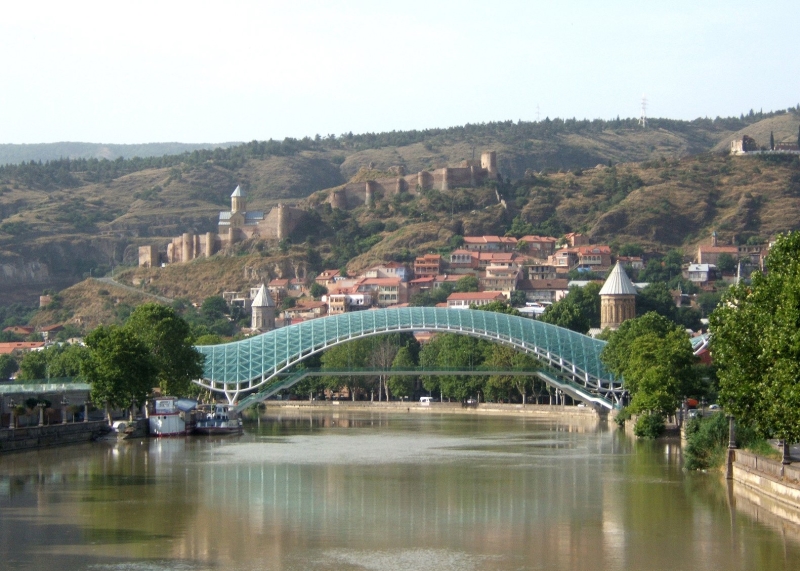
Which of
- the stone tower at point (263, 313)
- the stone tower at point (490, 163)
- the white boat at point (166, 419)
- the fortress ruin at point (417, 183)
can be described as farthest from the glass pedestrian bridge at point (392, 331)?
the stone tower at point (490, 163)

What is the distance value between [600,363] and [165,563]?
A: 161 feet

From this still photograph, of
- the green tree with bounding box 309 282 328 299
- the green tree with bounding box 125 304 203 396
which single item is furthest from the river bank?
the green tree with bounding box 309 282 328 299

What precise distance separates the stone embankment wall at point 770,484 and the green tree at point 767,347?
73 cm

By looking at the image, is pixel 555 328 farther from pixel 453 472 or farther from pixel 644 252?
pixel 644 252

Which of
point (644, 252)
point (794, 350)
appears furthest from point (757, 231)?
point (794, 350)

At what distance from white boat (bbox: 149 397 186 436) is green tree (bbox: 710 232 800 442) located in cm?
2480

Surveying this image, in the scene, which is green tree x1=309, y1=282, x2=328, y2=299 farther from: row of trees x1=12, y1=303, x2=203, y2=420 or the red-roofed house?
row of trees x1=12, y1=303, x2=203, y2=420

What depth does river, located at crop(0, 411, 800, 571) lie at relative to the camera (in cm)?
2538

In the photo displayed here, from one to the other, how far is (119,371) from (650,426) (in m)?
18.5

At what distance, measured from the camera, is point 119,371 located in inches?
2137

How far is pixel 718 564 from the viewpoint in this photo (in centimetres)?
2480

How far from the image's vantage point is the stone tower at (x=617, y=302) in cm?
9675

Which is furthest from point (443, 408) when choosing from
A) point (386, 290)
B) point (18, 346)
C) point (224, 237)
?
point (224, 237)

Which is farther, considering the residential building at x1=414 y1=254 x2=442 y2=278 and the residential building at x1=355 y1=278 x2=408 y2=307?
the residential building at x1=414 y1=254 x2=442 y2=278
